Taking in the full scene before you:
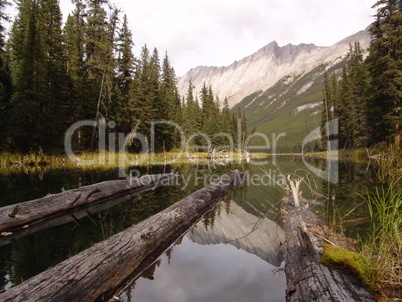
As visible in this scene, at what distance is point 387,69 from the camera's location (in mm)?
26750

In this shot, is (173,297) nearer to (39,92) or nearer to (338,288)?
(338,288)

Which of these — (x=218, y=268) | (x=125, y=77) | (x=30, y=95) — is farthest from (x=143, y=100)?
(x=218, y=268)

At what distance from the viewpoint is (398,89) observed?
85.0ft

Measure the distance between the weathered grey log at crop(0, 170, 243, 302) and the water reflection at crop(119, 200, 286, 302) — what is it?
0.22 meters

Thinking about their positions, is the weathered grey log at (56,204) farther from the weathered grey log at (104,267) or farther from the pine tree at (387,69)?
the pine tree at (387,69)

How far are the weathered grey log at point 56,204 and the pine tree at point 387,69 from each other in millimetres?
27361

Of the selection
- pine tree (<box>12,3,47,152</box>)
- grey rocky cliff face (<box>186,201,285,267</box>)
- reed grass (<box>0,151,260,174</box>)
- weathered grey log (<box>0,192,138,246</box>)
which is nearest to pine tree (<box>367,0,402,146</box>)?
grey rocky cliff face (<box>186,201,285,267</box>)

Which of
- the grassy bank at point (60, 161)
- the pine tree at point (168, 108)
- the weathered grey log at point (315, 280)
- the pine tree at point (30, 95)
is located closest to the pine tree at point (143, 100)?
the pine tree at point (168, 108)

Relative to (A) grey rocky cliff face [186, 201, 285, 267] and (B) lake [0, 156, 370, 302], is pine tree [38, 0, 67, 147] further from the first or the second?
(A) grey rocky cliff face [186, 201, 285, 267]

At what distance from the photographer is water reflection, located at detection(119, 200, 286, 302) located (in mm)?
3746

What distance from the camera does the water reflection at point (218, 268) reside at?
12.3 ft

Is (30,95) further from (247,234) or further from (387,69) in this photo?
(387,69)

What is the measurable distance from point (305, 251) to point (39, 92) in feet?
93.3

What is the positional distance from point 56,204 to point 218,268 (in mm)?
5834
